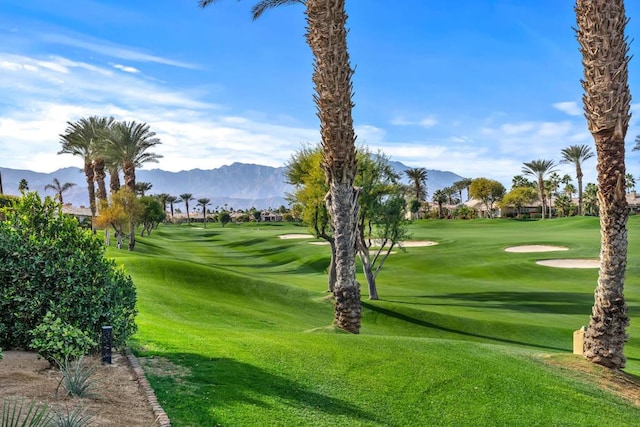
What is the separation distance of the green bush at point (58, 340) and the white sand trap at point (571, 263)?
137 feet

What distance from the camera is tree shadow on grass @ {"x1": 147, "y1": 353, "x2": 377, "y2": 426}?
299 inches

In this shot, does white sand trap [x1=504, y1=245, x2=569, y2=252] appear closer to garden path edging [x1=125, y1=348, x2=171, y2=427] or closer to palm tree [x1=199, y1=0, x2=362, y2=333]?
palm tree [x1=199, y1=0, x2=362, y2=333]

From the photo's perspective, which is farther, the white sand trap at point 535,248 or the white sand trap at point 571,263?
the white sand trap at point 535,248

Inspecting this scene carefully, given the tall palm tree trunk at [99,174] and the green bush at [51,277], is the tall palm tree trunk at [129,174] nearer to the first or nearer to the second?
the tall palm tree trunk at [99,174]

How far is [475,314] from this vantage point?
27484 millimetres

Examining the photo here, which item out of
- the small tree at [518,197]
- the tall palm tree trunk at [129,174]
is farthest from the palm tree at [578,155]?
the tall palm tree trunk at [129,174]

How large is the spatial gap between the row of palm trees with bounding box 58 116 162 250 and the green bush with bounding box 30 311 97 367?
4880 cm

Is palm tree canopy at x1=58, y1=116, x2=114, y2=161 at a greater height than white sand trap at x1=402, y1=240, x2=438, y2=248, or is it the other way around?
palm tree canopy at x1=58, y1=116, x2=114, y2=161

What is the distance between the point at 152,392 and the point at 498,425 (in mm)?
5743

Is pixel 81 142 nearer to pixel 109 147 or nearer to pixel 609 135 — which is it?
pixel 109 147

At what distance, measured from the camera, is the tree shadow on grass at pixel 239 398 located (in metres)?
7.59

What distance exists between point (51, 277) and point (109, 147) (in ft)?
174

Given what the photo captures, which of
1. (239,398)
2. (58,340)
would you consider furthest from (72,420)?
(239,398)

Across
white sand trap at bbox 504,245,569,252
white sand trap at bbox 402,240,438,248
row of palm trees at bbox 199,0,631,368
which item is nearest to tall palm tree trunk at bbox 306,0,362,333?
row of palm trees at bbox 199,0,631,368
